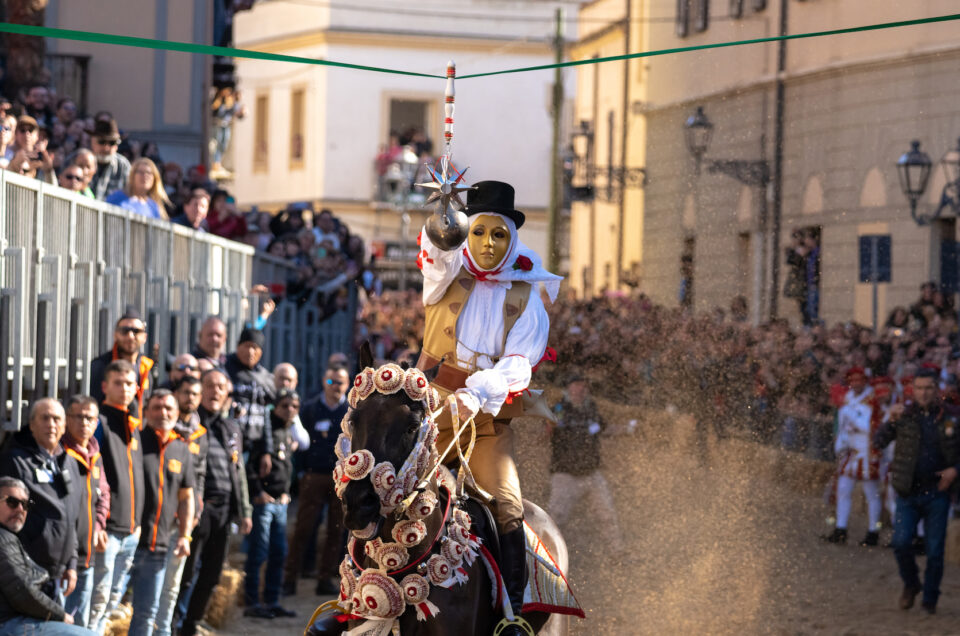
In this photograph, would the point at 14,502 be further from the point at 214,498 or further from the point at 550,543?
the point at 214,498

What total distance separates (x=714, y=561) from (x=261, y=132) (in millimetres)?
39968

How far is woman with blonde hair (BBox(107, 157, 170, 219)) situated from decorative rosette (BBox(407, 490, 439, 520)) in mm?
6634

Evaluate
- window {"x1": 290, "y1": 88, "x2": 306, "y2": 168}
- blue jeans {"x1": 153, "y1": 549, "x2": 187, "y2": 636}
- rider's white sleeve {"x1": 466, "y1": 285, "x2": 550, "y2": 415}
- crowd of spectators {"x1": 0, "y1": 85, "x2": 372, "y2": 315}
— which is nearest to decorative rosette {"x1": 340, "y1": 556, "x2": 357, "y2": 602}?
rider's white sleeve {"x1": 466, "y1": 285, "x2": 550, "y2": 415}

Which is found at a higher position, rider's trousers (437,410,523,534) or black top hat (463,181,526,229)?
black top hat (463,181,526,229)

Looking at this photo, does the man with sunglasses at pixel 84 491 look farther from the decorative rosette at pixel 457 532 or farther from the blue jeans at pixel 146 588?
the decorative rosette at pixel 457 532

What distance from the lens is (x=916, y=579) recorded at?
1305 centimetres

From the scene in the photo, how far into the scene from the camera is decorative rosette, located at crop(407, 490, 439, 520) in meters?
6.29

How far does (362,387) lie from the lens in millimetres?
6254

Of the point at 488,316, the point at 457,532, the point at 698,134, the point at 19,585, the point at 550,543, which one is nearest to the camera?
the point at 457,532

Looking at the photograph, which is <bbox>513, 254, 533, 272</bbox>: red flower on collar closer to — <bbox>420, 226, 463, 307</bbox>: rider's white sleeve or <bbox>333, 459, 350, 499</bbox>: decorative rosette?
<bbox>420, 226, 463, 307</bbox>: rider's white sleeve

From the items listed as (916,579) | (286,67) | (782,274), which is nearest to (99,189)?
(916,579)

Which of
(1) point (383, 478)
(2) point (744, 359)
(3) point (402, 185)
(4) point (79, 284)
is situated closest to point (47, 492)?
(4) point (79, 284)

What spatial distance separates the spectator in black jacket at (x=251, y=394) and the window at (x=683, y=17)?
10.9m

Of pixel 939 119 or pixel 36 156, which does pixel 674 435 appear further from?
pixel 36 156
